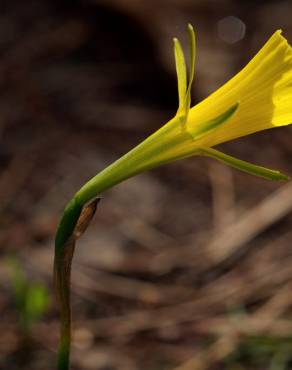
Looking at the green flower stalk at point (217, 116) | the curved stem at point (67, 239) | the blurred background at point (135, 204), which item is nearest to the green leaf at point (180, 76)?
the green flower stalk at point (217, 116)

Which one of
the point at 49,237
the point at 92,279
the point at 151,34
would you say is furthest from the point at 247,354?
the point at 151,34

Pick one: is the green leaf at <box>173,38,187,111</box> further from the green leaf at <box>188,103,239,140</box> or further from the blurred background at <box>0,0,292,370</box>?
the blurred background at <box>0,0,292,370</box>

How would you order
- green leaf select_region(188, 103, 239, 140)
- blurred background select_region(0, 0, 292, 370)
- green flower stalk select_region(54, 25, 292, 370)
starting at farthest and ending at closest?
blurred background select_region(0, 0, 292, 370), green flower stalk select_region(54, 25, 292, 370), green leaf select_region(188, 103, 239, 140)

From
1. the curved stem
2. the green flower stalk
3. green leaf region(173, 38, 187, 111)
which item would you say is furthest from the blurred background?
green leaf region(173, 38, 187, 111)

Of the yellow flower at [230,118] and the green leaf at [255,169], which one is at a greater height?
the yellow flower at [230,118]

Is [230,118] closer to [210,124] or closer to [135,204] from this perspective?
[210,124]

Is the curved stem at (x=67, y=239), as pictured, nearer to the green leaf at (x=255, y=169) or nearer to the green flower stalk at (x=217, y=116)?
the green flower stalk at (x=217, y=116)

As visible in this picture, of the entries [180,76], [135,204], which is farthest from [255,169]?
[135,204]

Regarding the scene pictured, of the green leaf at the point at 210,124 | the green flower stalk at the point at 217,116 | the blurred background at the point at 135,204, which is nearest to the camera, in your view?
the green leaf at the point at 210,124
